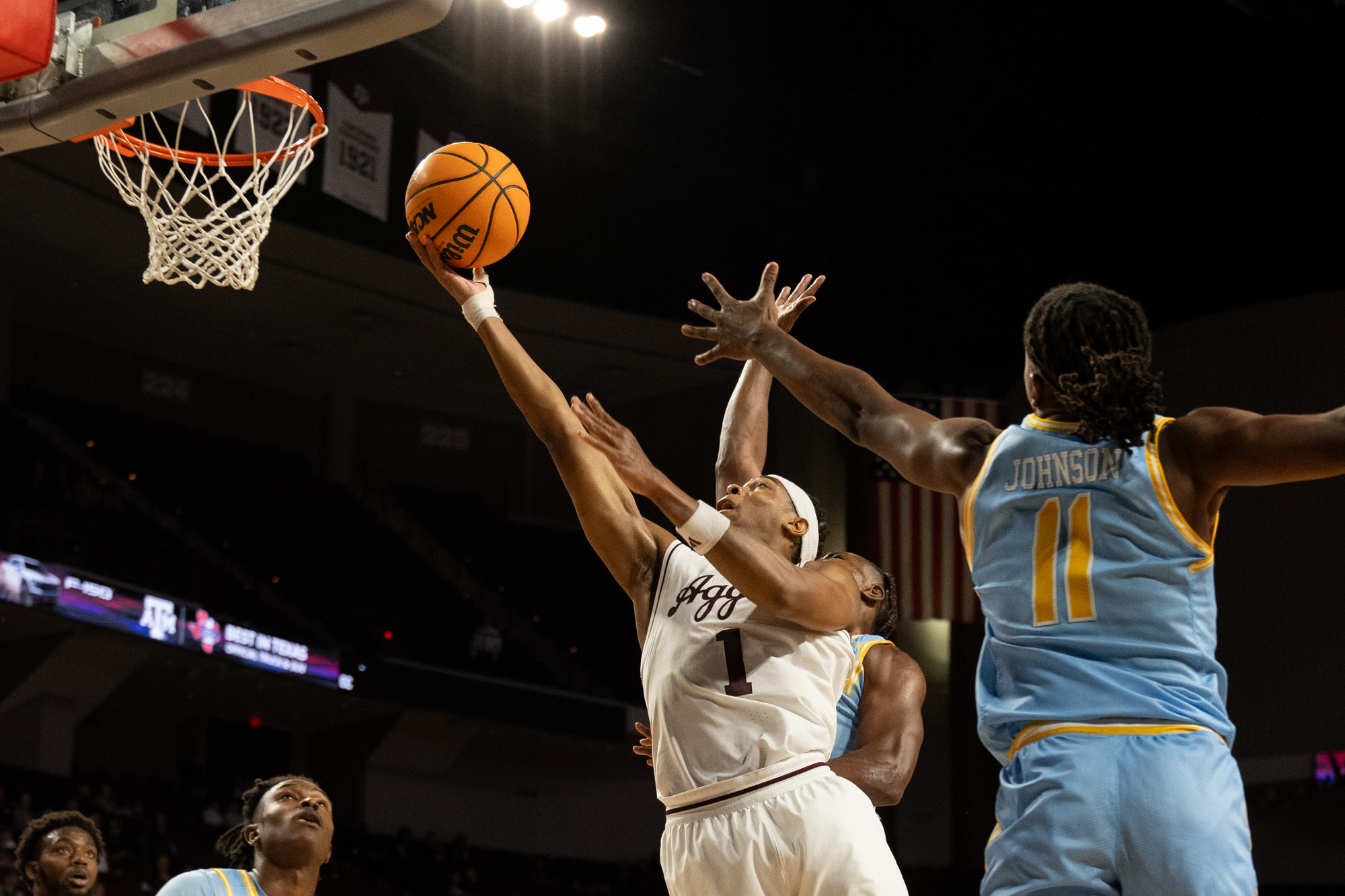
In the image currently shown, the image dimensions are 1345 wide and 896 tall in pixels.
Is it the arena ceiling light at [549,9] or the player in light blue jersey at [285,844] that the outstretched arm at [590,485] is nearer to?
the player in light blue jersey at [285,844]

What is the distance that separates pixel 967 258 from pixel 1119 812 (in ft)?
48.3

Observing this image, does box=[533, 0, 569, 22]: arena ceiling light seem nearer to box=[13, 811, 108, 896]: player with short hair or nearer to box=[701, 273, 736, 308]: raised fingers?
box=[13, 811, 108, 896]: player with short hair

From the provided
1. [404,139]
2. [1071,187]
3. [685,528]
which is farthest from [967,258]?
[685,528]

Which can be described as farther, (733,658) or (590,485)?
(590,485)

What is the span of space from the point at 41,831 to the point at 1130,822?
4.55 meters

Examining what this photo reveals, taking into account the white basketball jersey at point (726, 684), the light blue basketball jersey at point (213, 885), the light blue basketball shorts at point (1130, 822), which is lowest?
the light blue basketball jersey at point (213, 885)

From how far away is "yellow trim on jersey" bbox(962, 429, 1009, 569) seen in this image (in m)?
2.60

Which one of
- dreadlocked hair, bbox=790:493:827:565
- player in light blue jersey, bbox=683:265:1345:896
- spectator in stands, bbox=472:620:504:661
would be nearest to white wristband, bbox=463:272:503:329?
dreadlocked hair, bbox=790:493:827:565

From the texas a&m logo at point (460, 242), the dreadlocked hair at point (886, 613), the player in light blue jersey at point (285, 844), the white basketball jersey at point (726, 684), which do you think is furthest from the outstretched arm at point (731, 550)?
the player in light blue jersey at point (285, 844)

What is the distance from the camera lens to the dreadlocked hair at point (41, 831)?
17.3 ft

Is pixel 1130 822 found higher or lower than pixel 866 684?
lower

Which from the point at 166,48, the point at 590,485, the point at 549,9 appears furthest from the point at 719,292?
the point at 549,9

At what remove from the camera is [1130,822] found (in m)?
2.25

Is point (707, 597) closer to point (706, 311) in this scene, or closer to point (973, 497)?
point (706, 311)
